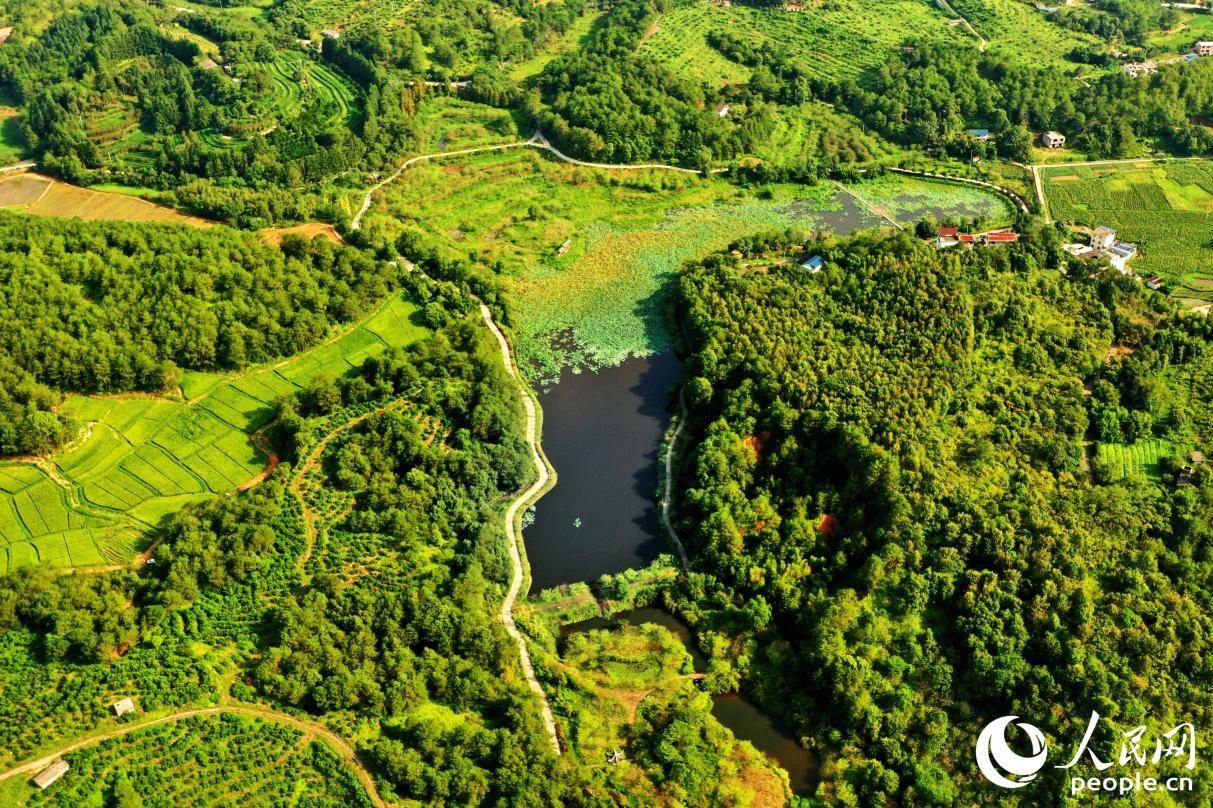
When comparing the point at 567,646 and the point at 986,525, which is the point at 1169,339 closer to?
the point at 986,525

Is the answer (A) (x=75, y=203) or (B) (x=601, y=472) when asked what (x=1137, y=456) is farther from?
(A) (x=75, y=203)

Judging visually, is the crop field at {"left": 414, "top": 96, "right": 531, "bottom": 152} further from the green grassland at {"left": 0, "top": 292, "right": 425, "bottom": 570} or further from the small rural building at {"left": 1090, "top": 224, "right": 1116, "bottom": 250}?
the small rural building at {"left": 1090, "top": 224, "right": 1116, "bottom": 250}

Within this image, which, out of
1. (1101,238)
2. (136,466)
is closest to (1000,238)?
(1101,238)

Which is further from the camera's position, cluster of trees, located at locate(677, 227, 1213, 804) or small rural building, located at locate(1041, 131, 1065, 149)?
small rural building, located at locate(1041, 131, 1065, 149)

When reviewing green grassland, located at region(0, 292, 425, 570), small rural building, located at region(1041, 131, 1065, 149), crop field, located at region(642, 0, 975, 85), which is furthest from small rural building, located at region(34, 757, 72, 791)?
small rural building, located at region(1041, 131, 1065, 149)

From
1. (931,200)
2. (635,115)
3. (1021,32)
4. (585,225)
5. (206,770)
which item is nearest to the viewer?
(206,770)

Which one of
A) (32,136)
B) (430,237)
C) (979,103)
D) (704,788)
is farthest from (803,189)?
(32,136)

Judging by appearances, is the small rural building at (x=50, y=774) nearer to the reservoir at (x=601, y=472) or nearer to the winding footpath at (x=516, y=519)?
the winding footpath at (x=516, y=519)
